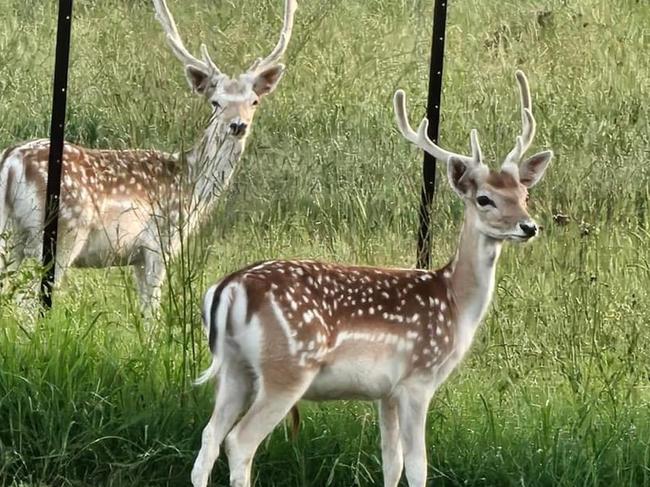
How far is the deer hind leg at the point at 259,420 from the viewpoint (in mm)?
6191

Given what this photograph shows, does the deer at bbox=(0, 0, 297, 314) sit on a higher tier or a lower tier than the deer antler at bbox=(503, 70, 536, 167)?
lower

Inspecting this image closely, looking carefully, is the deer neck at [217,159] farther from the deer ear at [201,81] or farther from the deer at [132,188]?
the deer ear at [201,81]

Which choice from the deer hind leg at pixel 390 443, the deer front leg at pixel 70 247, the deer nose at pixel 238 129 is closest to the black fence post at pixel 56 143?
the deer front leg at pixel 70 247

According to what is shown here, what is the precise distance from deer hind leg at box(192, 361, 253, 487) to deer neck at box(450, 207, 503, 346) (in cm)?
93

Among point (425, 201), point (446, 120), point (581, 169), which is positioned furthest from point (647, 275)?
point (446, 120)

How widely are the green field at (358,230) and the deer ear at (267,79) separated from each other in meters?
0.32

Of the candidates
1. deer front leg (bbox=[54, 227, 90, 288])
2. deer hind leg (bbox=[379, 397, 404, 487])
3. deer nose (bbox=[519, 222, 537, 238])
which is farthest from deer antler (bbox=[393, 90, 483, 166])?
deer front leg (bbox=[54, 227, 90, 288])

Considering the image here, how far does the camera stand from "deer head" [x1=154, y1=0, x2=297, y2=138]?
9.08m

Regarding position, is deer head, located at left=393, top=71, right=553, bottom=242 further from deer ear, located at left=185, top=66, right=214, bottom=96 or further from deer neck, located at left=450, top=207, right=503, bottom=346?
deer ear, located at left=185, top=66, right=214, bottom=96

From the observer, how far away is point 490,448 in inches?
267

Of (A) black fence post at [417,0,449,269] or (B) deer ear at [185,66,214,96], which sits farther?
(B) deer ear at [185,66,214,96]

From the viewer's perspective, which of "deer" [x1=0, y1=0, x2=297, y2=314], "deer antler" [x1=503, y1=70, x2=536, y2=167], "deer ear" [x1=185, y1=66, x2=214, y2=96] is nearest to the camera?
"deer antler" [x1=503, y1=70, x2=536, y2=167]

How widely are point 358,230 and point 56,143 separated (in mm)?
2057

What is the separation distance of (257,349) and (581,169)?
218 inches
